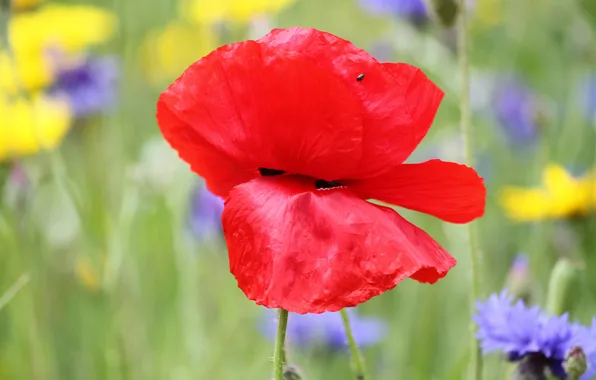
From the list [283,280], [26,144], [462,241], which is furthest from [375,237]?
[26,144]

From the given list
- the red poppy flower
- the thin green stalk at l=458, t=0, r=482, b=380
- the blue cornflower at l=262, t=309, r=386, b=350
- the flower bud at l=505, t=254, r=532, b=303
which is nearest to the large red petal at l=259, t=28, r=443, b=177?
the red poppy flower

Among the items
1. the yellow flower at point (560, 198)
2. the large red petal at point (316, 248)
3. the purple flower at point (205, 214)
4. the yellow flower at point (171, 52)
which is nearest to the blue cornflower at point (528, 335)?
the large red petal at point (316, 248)

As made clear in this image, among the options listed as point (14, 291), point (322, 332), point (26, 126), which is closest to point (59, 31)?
point (26, 126)

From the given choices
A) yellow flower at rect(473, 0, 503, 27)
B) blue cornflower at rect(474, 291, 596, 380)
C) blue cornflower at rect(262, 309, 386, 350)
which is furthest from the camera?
yellow flower at rect(473, 0, 503, 27)

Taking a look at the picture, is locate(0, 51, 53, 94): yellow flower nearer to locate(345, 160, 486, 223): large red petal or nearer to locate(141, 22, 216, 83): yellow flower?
locate(141, 22, 216, 83): yellow flower

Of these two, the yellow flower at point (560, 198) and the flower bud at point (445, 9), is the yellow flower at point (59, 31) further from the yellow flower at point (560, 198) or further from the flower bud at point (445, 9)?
the flower bud at point (445, 9)

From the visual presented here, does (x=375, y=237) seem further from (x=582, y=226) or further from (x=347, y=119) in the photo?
(x=582, y=226)
